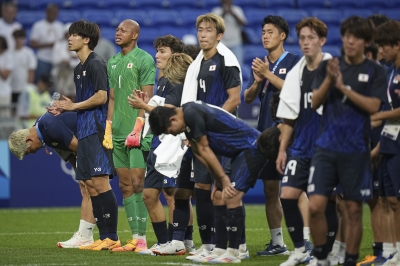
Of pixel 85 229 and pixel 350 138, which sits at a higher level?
pixel 350 138

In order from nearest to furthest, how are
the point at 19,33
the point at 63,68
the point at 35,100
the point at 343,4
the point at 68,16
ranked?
the point at 35,100
the point at 19,33
the point at 63,68
the point at 68,16
the point at 343,4

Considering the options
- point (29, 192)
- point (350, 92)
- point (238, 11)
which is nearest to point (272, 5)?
point (238, 11)

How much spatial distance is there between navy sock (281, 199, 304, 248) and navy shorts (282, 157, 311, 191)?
0.49ft

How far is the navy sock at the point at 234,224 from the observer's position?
773 cm

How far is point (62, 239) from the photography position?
10578 mm

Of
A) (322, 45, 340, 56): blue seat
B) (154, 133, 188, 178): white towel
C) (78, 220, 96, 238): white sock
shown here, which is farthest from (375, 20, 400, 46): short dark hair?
(322, 45, 340, 56): blue seat

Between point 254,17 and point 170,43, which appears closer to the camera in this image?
point 170,43

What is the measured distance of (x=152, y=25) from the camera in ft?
67.0

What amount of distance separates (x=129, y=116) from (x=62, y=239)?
6.89 feet

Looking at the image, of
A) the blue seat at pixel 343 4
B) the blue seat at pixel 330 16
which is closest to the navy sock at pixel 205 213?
the blue seat at pixel 330 16

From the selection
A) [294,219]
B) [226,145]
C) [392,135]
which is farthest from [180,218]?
[392,135]

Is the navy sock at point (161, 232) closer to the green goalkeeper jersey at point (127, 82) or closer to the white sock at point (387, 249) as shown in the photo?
the green goalkeeper jersey at point (127, 82)

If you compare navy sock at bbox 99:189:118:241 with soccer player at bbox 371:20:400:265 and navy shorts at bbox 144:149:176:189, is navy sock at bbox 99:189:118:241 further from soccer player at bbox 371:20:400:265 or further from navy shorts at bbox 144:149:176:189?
soccer player at bbox 371:20:400:265

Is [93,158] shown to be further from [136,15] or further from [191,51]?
[136,15]
